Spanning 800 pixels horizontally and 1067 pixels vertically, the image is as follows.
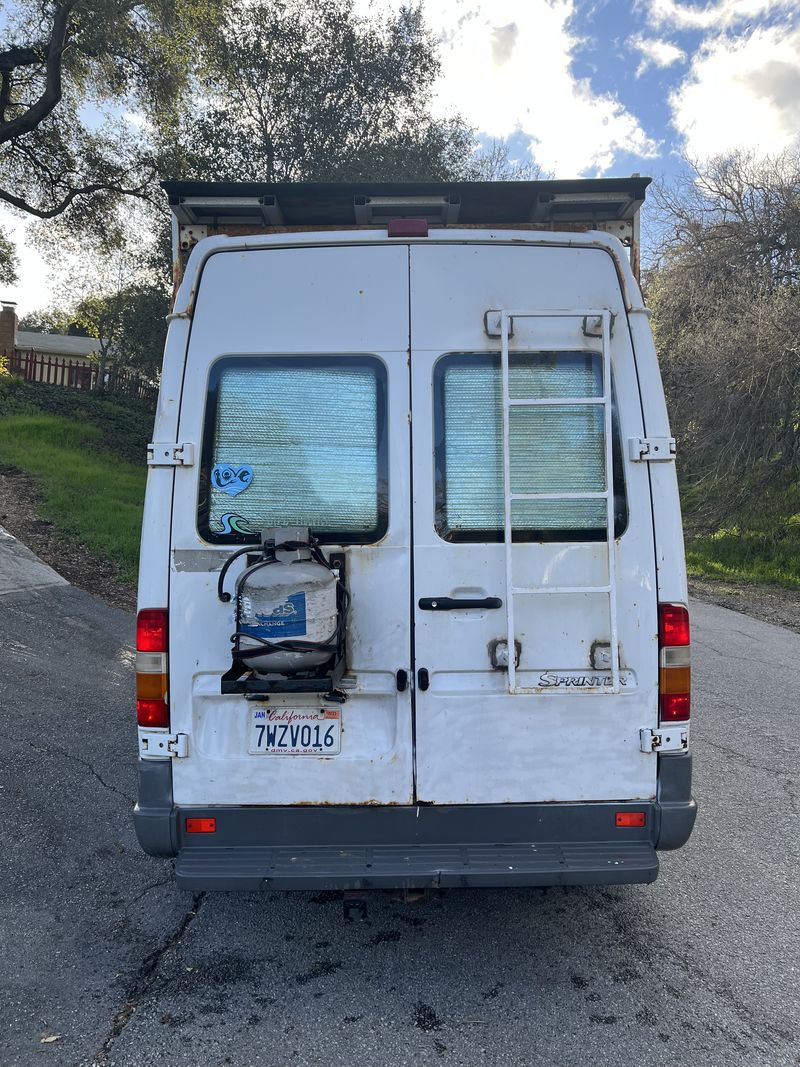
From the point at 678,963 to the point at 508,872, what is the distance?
921mm

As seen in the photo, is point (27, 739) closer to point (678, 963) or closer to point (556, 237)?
point (678, 963)

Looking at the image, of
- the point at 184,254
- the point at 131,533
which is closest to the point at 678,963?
the point at 184,254

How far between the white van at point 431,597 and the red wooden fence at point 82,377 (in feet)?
76.6

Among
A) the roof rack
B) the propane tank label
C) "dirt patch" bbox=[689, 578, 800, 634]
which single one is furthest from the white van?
"dirt patch" bbox=[689, 578, 800, 634]

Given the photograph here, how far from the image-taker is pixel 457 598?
3.03 metres

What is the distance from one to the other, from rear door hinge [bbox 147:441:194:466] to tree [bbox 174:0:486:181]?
12577 mm

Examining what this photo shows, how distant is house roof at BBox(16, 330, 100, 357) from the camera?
135 ft

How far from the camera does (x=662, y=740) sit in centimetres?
302

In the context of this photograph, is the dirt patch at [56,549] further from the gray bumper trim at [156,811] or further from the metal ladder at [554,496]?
the metal ladder at [554,496]

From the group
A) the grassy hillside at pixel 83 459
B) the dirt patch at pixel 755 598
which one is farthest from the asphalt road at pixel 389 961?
the grassy hillside at pixel 83 459

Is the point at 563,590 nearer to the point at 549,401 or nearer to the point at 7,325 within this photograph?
the point at 549,401

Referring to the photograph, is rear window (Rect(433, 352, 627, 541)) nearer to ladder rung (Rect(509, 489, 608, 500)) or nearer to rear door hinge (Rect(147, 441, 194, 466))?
ladder rung (Rect(509, 489, 608, 500))

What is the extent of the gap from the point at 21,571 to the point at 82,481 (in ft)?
16.2

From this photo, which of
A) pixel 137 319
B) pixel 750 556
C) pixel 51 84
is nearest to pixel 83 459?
pixel 137 319
